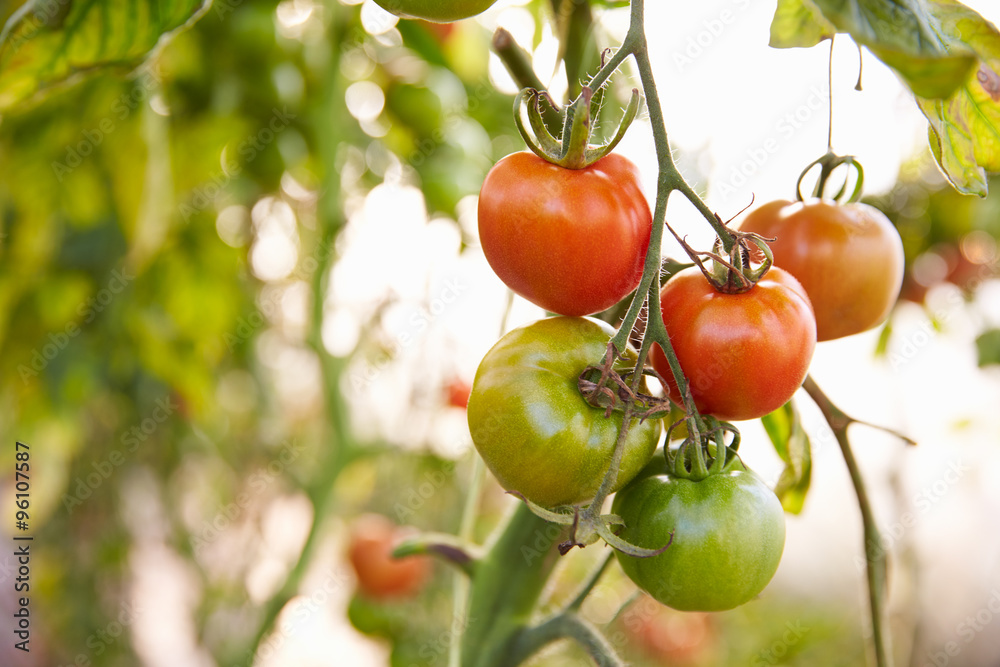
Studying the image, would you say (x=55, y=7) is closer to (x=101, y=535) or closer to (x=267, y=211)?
(x=267, y=211)

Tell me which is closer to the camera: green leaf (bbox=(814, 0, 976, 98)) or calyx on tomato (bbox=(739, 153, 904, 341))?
green leaf (bbox=(814, 0, 976, 98))

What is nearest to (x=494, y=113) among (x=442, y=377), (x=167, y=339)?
(x=442, y=377)

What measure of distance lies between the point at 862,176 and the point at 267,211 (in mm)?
1161

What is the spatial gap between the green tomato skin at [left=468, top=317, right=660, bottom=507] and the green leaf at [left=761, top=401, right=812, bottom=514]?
0.15 m

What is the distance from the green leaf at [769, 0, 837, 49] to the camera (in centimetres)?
35

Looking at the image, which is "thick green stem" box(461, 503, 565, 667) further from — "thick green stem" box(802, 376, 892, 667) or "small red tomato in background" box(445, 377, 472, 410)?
"small red tomato in background" box(445, 377, 472, 410)

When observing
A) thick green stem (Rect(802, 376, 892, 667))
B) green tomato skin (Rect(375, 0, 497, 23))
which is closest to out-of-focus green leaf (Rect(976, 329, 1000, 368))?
thick green stem (Rect(802, 376, 892, 667))

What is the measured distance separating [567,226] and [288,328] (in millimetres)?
1638

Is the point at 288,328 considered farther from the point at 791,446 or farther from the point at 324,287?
the point at 791,446

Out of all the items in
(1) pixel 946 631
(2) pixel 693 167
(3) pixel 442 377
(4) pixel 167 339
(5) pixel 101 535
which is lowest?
(1) pixel 946 631

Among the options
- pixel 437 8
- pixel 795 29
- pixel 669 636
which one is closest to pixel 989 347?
pixel 795 29

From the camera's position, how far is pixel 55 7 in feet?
1.13

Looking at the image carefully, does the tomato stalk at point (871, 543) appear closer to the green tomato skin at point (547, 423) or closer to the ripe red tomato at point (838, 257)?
the ripe red tomato at point (838, 257)

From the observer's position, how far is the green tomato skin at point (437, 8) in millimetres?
308
